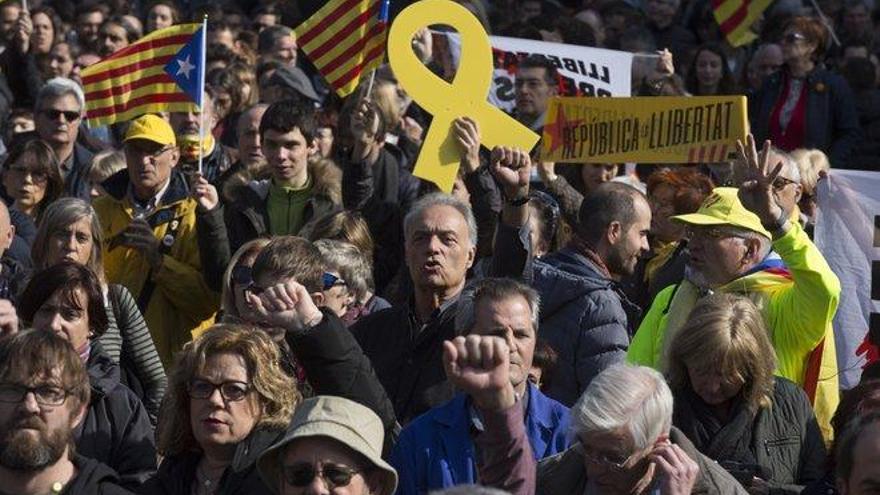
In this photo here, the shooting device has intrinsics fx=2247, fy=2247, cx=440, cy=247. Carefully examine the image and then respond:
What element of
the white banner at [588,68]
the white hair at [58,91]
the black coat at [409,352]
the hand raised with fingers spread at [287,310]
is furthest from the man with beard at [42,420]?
the white banner at [588,68]

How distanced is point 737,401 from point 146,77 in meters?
5.73

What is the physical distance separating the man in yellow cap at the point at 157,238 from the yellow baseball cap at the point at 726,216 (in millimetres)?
2714

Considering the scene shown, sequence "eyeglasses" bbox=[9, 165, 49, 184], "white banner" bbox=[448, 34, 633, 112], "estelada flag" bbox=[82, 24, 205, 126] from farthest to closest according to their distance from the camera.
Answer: "white banner" bbox=[448, 34, 633, 112] → "estelada flag" bbox=[82, 24, 205, 126] → "eyeglasses" bbox=[9, 165, 49, 184]

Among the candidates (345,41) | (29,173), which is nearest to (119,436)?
(29,173)

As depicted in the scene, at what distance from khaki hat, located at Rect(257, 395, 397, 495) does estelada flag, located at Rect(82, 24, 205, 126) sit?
578 cm

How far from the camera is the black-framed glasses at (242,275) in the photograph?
8.02 m

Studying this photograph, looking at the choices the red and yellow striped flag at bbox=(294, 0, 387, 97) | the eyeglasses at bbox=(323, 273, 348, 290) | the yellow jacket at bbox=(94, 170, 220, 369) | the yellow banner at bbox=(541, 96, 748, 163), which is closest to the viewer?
the eyeglasses at bbox=(323, 273, 348, 290)

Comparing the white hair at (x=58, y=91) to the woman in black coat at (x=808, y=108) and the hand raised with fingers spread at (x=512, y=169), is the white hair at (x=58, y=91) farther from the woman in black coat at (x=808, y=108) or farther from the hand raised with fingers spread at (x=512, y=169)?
the hand raised with fingers spread at (x=512, y=169)

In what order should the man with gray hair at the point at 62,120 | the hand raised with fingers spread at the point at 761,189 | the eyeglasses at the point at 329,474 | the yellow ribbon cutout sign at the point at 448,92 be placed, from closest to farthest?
the eyeglasses at the point at 329,474 → the hand raised with fingers spread at the point at 761,189 → the yellow ribbon cutout sign at the point at 448,92 → the man with gray hair at the point at 62,120

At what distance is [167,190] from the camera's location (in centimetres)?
1061

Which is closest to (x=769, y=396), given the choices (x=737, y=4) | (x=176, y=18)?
(x=737, y=4)

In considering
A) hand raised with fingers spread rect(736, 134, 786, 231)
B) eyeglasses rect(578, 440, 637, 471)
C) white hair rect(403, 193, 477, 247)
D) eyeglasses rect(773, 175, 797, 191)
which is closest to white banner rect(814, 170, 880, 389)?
eyeglasses rect(773, 175, 797, 191)

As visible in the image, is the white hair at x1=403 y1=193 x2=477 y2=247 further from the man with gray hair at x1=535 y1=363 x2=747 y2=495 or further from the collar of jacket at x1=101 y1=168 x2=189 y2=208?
the collar of jacket at x1=101 y1=168 x2=189 y2=208

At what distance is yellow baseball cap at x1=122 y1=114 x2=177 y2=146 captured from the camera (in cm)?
1052
